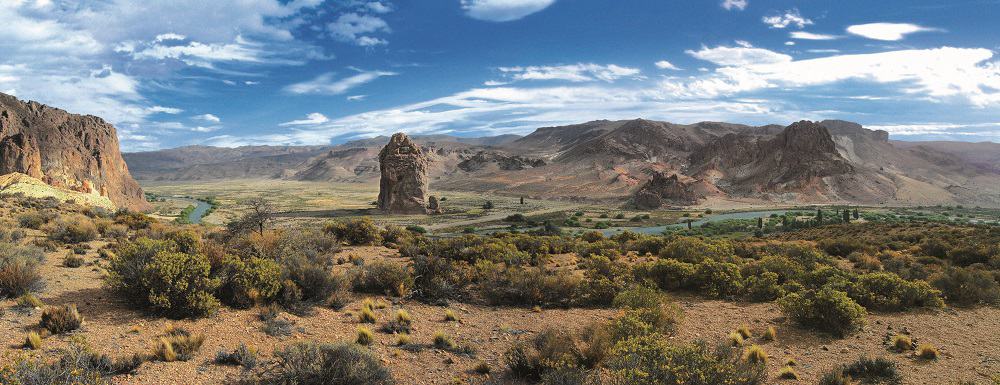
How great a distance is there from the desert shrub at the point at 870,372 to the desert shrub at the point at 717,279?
17.9 feet

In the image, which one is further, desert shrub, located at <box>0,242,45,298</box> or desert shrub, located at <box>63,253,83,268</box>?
desert shrub, located at <box>63,253,83,268</box>

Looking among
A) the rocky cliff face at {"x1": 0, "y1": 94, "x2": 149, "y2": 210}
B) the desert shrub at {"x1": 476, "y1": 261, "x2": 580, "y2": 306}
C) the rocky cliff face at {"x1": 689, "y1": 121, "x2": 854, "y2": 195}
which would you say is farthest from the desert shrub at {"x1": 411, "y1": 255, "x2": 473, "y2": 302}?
the rocky cliff face at {"x1": 689, "y1": 121, "x2": 854, "y2": 195}

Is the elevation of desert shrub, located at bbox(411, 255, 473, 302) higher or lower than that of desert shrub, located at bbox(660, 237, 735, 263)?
higher

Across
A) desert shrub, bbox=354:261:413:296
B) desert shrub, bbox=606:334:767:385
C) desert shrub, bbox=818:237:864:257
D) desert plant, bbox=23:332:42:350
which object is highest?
desert plant, bbox=23:332:42:350

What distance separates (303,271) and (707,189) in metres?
108

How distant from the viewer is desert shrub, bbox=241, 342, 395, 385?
22.5ft

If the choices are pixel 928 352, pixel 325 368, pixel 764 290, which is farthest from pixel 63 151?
pixel 928 352

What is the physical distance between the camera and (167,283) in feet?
30.6

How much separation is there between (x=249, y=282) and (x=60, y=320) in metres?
3.06

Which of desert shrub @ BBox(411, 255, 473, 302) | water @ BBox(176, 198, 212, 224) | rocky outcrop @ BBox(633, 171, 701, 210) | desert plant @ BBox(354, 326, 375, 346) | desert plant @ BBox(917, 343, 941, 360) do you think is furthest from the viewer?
rocky outcrop @ BBox(633, 171, 701, 210)

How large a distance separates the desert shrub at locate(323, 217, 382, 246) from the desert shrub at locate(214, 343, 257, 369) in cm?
1363

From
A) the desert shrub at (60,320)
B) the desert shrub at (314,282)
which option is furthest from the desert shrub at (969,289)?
the desert shrub at (60,320)

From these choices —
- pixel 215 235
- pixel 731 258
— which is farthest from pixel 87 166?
pixel 731 258

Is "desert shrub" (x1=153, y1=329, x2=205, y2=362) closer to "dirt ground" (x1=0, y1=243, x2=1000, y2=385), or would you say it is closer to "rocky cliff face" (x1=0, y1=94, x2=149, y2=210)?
"dirt ground" (x1=0, y1=243, x2=1000, y2=385)
